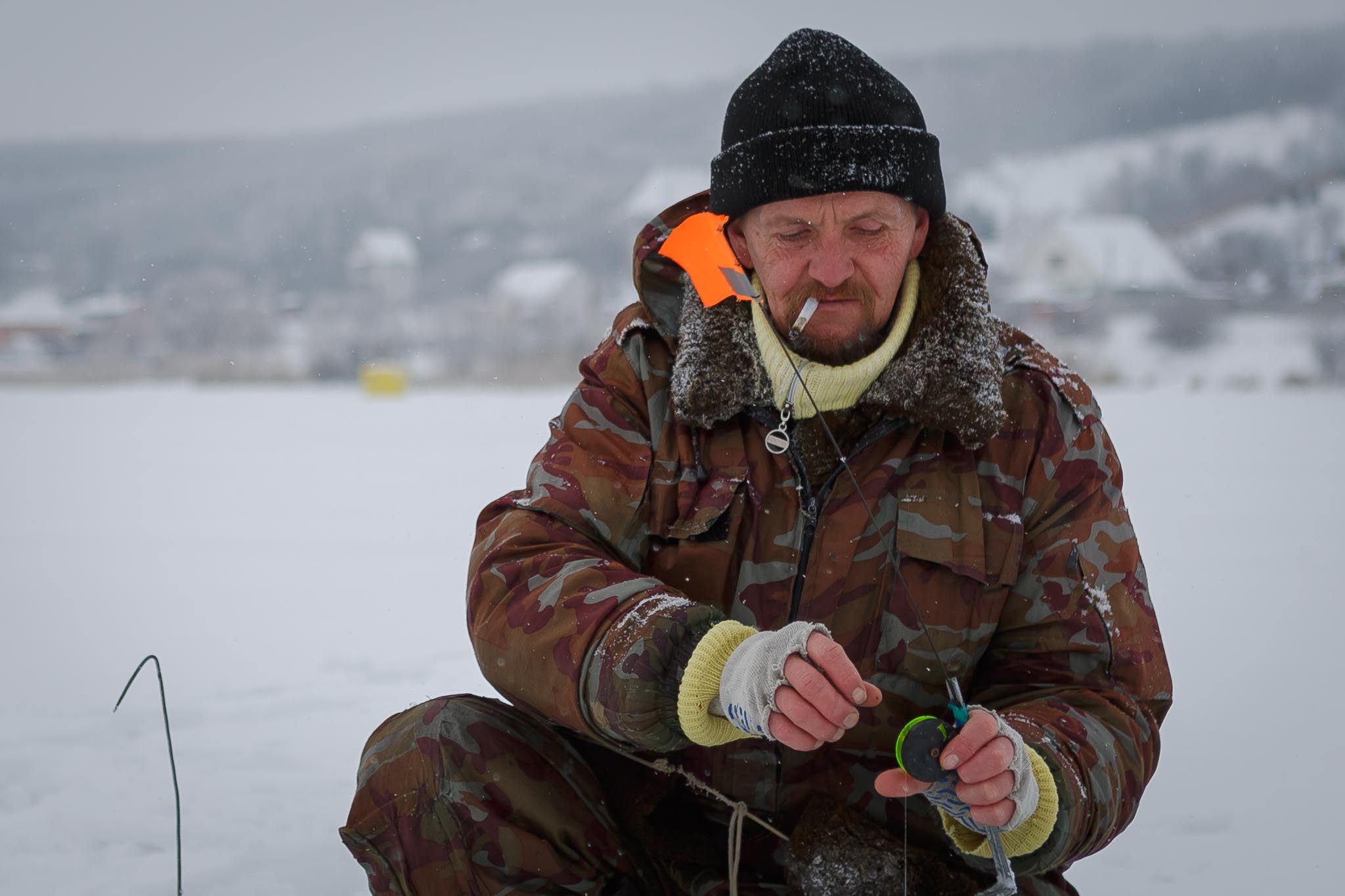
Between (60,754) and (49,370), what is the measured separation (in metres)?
17.6

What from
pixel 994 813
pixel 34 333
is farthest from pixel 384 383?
pixel 994 813

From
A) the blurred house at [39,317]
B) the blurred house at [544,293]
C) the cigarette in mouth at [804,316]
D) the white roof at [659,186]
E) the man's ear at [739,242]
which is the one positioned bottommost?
the cigarette in mouth at [804,316]

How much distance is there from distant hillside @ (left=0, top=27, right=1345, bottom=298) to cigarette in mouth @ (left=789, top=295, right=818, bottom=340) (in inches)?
880

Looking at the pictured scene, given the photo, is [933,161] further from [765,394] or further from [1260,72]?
[1260,72]

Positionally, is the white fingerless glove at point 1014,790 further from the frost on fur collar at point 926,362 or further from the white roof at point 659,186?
the white roof at point 659,186

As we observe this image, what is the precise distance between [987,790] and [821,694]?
0.74 feet

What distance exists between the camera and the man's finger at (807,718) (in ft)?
3.92

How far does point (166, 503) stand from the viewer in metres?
7.17

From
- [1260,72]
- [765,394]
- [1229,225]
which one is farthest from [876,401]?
[1260,72]

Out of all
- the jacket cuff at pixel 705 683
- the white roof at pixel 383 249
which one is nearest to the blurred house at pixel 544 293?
the white roof at pixel 383 249

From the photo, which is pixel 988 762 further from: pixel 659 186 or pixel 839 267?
pixel 659 186

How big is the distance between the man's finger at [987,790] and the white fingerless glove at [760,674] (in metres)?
0.23

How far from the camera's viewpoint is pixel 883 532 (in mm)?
1632

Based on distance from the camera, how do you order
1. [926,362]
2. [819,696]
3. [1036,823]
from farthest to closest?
[926,362] < [1036,823] < [819,696]
